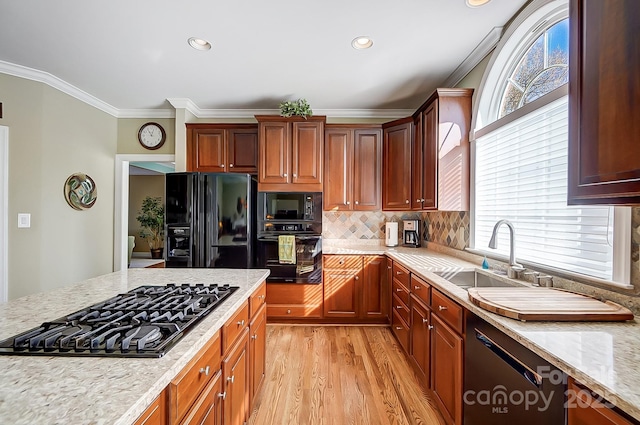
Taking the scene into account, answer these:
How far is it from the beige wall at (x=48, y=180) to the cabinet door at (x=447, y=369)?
3.78 meters

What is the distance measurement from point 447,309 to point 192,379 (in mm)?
1367

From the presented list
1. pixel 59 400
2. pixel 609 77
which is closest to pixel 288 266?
pixel 59 400

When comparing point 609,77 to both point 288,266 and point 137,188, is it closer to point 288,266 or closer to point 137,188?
point 288,266

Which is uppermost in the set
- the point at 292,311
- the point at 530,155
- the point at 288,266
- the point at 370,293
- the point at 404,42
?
the point at 404,42

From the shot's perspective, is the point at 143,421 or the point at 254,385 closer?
the point at 143,421

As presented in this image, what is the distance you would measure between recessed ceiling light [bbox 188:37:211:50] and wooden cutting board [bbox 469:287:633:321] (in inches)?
104

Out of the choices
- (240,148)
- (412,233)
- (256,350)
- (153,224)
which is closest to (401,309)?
(412,233)

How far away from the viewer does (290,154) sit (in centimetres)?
330

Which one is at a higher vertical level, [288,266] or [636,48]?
[636,48]

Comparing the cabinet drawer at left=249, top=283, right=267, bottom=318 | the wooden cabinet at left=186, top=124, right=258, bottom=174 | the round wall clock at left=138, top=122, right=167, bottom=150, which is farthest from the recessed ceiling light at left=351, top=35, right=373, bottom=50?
the round wall clock at left=138, top=122, right=167, bottom=150

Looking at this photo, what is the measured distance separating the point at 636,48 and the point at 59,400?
5.77 ft

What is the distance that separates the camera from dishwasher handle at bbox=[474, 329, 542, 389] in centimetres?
95

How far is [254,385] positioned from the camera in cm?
171

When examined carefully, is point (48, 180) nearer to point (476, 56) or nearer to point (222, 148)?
point (222, 148)
